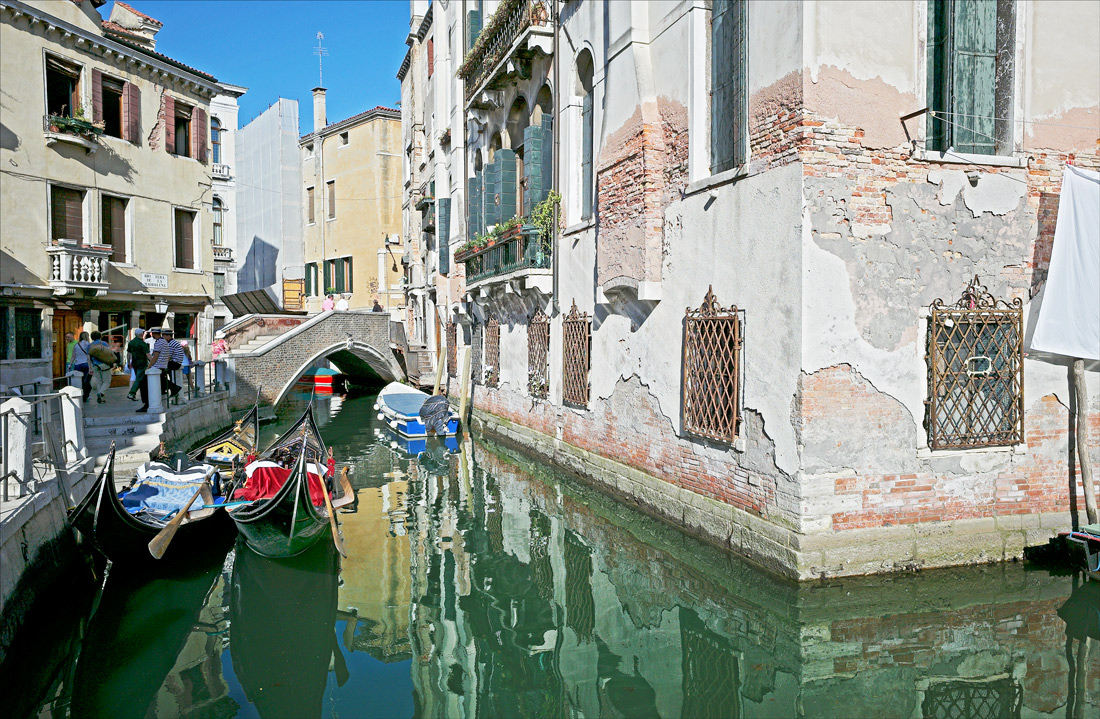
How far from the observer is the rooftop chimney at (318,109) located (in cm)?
2816

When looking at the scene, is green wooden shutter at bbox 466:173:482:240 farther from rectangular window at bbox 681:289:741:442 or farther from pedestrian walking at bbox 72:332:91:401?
rectangular window at bbox 681:289:741:442

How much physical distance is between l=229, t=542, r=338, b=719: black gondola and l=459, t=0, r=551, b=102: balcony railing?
713 cm

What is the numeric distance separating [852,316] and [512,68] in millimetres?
7464

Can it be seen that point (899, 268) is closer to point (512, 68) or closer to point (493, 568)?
point (493, 568)

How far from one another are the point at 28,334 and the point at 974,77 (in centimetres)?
1298

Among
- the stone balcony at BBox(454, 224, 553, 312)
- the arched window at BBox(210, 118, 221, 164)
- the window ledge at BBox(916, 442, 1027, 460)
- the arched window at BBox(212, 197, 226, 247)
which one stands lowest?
the window ledge at BBox(916, 442, 1027, 460)

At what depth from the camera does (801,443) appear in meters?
5.43

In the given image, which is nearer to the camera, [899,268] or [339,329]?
[899,268]

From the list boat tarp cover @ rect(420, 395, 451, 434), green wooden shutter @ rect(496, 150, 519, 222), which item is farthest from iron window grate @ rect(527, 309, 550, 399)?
boat tarp cover @ rect(420, 395, 451, 434)

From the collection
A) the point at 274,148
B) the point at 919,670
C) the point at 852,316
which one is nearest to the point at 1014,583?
the point at 919,670

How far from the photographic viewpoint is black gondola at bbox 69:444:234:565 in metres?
5.67

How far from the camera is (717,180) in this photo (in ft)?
20.6

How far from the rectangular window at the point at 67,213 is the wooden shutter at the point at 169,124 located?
7.21 feet

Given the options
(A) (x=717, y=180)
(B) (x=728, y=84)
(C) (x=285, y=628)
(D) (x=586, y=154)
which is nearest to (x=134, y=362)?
(D) (x=586, y=154)
